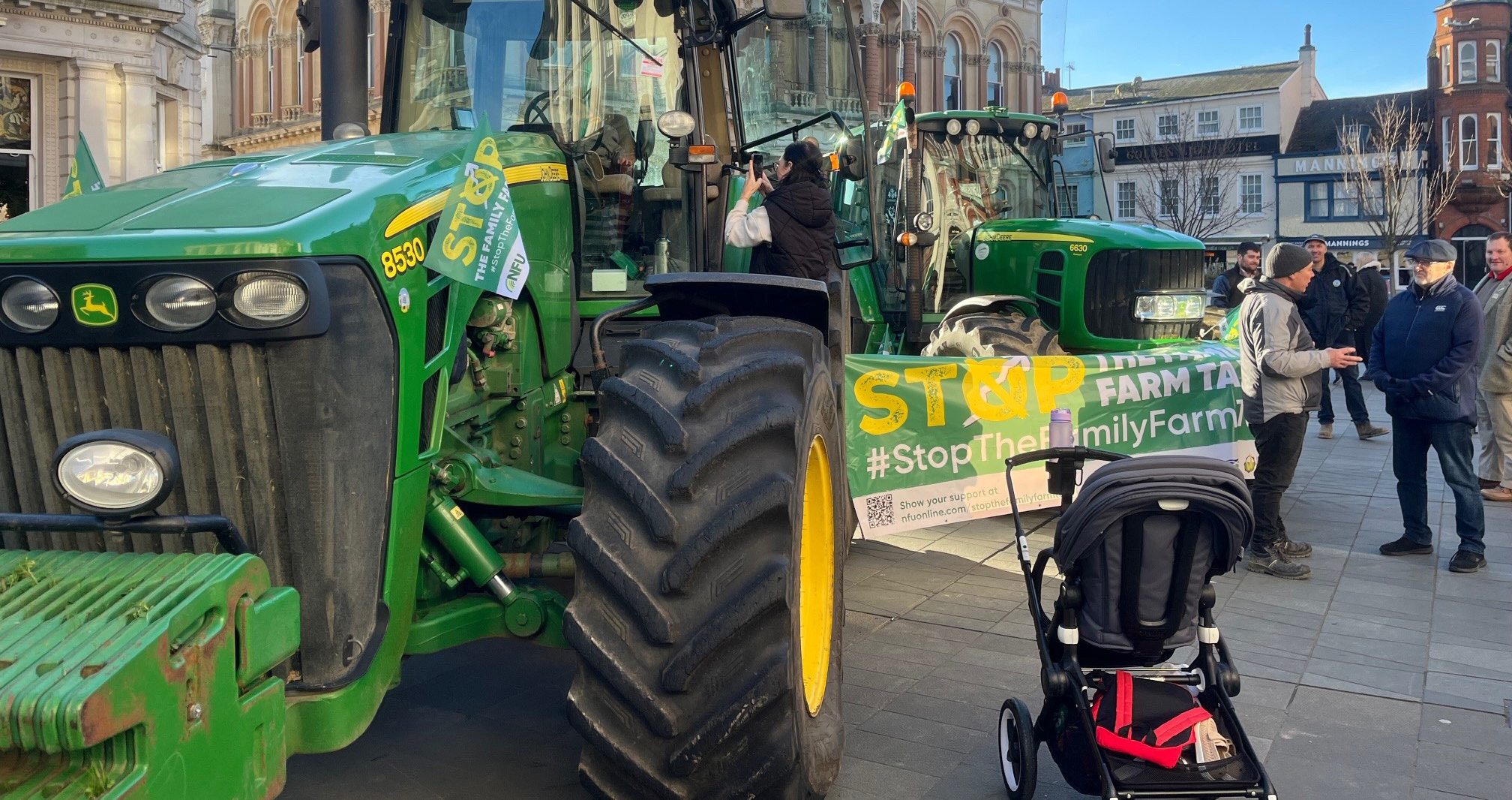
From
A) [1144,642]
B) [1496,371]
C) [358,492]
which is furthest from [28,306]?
[1496,371]

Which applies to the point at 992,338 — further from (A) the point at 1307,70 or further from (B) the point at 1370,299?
(A) the point at 1307,70

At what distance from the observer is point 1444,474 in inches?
292

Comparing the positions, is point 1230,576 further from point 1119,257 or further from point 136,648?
point 136,648

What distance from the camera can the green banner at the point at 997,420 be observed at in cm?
738

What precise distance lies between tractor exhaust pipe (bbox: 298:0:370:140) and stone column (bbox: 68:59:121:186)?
57.9ft

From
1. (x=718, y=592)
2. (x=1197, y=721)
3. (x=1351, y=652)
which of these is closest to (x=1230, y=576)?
(x=1351, y=652)

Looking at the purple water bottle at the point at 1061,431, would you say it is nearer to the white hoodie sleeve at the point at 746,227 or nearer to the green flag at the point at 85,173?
the white hoodie sleeve at the point at 746,227

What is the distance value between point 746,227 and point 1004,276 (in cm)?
596

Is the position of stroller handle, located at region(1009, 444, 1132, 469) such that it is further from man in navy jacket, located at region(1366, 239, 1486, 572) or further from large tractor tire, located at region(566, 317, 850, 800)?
man in navy jacket, located at region(1366, 239, 1486, 572)

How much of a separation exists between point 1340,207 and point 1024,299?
134 feet

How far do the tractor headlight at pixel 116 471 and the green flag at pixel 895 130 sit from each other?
800 centimetres

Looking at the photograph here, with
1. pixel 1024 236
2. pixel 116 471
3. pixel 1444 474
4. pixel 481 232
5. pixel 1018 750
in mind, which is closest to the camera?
pixel 116 471

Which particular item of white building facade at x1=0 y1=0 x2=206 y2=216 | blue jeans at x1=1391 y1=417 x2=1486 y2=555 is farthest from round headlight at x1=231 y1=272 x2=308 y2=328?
white building facade at x1=0 y1=0 x2=206 y2=216

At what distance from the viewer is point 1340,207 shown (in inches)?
1801
